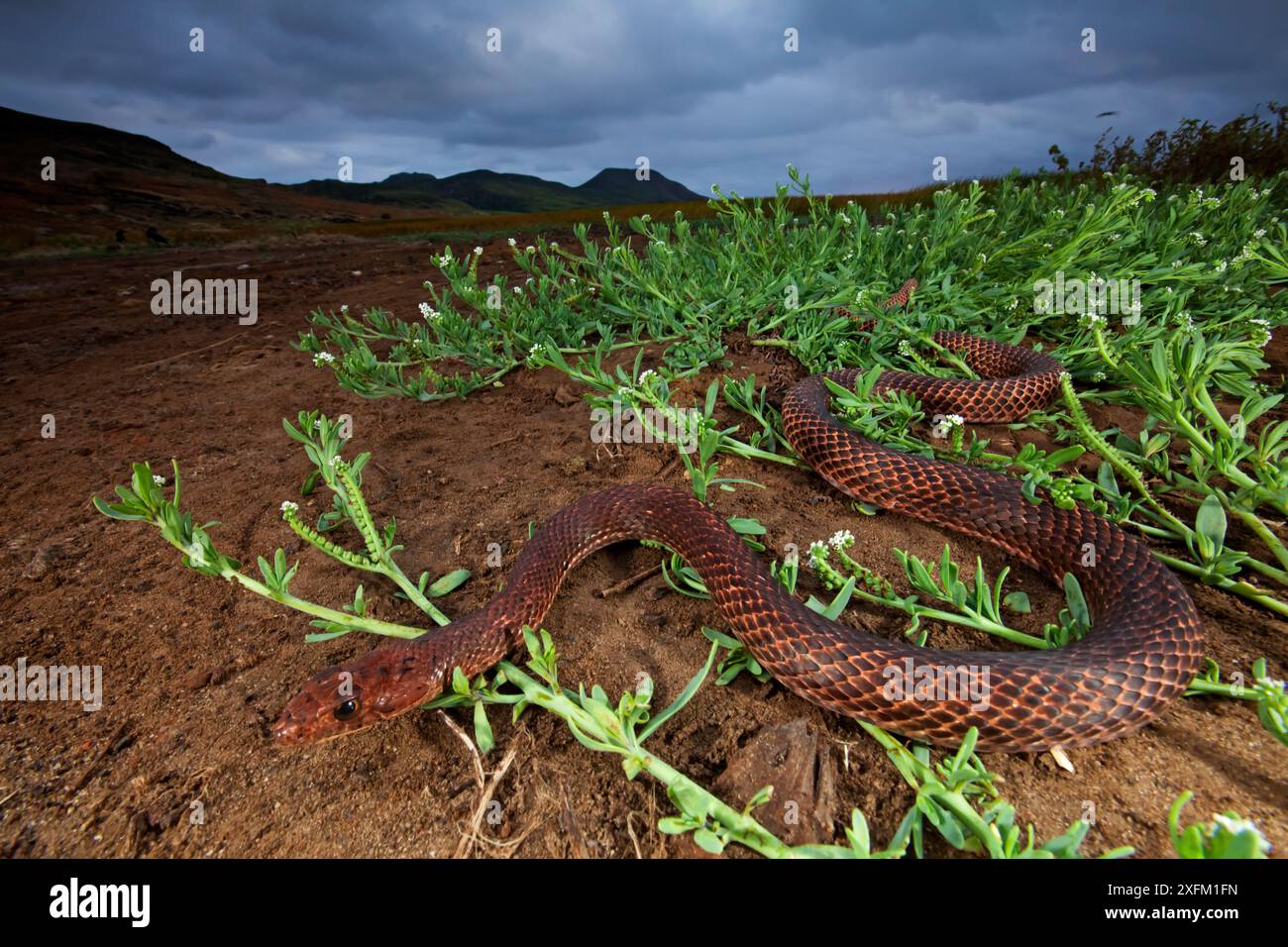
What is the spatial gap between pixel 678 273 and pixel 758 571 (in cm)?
343

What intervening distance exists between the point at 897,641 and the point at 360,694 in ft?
6.89

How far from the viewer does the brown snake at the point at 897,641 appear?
6.68ft

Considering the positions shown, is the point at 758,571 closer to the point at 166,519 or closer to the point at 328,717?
the point at 328,717

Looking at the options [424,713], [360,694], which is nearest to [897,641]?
[424,713]

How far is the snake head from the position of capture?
2148 mm

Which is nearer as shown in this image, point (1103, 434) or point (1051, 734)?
point (1051, 734)

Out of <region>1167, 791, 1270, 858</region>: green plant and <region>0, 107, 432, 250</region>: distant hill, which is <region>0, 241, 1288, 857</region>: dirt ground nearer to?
<region>1167, 791, 1270, 858</region>: green plant

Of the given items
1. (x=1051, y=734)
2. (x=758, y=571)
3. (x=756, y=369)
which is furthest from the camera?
(x=756, y=369)

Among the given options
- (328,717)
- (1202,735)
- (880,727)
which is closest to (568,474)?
(328,717)

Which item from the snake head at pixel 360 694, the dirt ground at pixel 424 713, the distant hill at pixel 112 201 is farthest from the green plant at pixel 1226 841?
the distant hill at pixel 112 201

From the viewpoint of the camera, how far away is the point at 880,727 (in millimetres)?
2102

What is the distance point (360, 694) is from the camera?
2193 millimetres

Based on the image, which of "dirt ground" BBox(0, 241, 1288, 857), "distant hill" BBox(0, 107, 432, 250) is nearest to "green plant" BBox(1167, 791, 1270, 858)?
"dirt ground" BBox(0, 241, 1288, 857)

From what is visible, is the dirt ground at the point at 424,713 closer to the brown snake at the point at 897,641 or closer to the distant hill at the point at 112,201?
the brown snake at the point at 897,641
